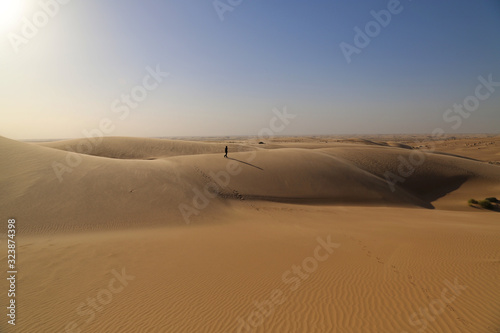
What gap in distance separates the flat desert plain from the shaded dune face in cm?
13

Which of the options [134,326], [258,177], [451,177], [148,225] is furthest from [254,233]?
[451,177]

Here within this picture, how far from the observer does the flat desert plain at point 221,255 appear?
4.91 m

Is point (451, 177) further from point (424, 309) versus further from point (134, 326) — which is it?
point (134, 326)

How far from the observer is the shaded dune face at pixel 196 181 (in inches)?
453

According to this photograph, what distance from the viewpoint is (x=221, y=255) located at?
7.84 metres

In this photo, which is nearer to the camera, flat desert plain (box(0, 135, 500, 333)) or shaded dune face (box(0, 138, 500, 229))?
flat desert plain (box(0, 135, 500, 333))

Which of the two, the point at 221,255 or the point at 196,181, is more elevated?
the point at 196,181

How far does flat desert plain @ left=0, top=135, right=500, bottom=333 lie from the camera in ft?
16.1

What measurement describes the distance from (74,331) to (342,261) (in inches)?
285

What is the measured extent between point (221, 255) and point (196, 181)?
33.3 ft

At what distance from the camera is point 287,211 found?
14227mm

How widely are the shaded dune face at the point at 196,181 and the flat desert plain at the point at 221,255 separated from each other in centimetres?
13

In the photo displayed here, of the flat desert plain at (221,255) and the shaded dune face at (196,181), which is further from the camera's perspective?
the shaded dune face at (196,181)

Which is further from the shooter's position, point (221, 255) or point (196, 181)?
point (196, 181)
